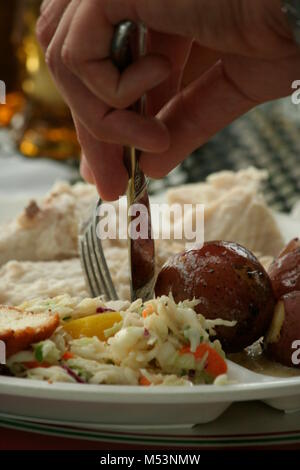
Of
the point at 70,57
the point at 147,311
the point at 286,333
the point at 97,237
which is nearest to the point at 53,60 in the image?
the point at 70,57

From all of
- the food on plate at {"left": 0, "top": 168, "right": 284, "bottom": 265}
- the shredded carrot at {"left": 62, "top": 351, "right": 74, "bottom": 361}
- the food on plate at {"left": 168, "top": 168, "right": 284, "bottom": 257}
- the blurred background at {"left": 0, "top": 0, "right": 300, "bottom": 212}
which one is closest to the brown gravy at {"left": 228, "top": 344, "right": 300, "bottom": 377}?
the shredded carrot at {"left": 62, "top": 351, "right": 74, "bottom": 361}

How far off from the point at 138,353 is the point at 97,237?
74 cm

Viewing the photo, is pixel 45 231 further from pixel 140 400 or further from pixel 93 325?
pixel 140 400

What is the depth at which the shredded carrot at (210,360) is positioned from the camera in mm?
1714

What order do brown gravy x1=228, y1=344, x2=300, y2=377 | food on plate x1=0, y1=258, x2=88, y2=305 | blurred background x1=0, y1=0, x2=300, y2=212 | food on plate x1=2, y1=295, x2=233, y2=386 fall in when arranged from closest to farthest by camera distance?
food on plate x1=2, y1=295, x2=233, y2=386, brown gravy x1=228, y1=344, x2=300, y2=377, food on plate x1=0, y1=258, x2=88, y2=305, blurred background x1=0, y1=0, x2=300, y2=212

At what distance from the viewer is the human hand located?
5.73 feet

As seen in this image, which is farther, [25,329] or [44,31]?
[44,31]

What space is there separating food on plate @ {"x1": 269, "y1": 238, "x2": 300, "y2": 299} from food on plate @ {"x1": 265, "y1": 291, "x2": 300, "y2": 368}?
0.05 metres

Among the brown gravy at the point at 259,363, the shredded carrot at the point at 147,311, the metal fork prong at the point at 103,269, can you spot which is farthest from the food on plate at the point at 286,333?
the metal fork prong at the point at 103,269

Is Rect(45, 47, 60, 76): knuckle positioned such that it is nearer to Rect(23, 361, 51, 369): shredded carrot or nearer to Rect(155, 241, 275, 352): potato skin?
Rect(155, 241, 275, 352): potato skin

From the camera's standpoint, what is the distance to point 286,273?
199 cm

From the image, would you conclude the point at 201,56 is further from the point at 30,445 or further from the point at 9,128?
the point at 9,128

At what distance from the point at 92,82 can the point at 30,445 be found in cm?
74

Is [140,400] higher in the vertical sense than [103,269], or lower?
higher
